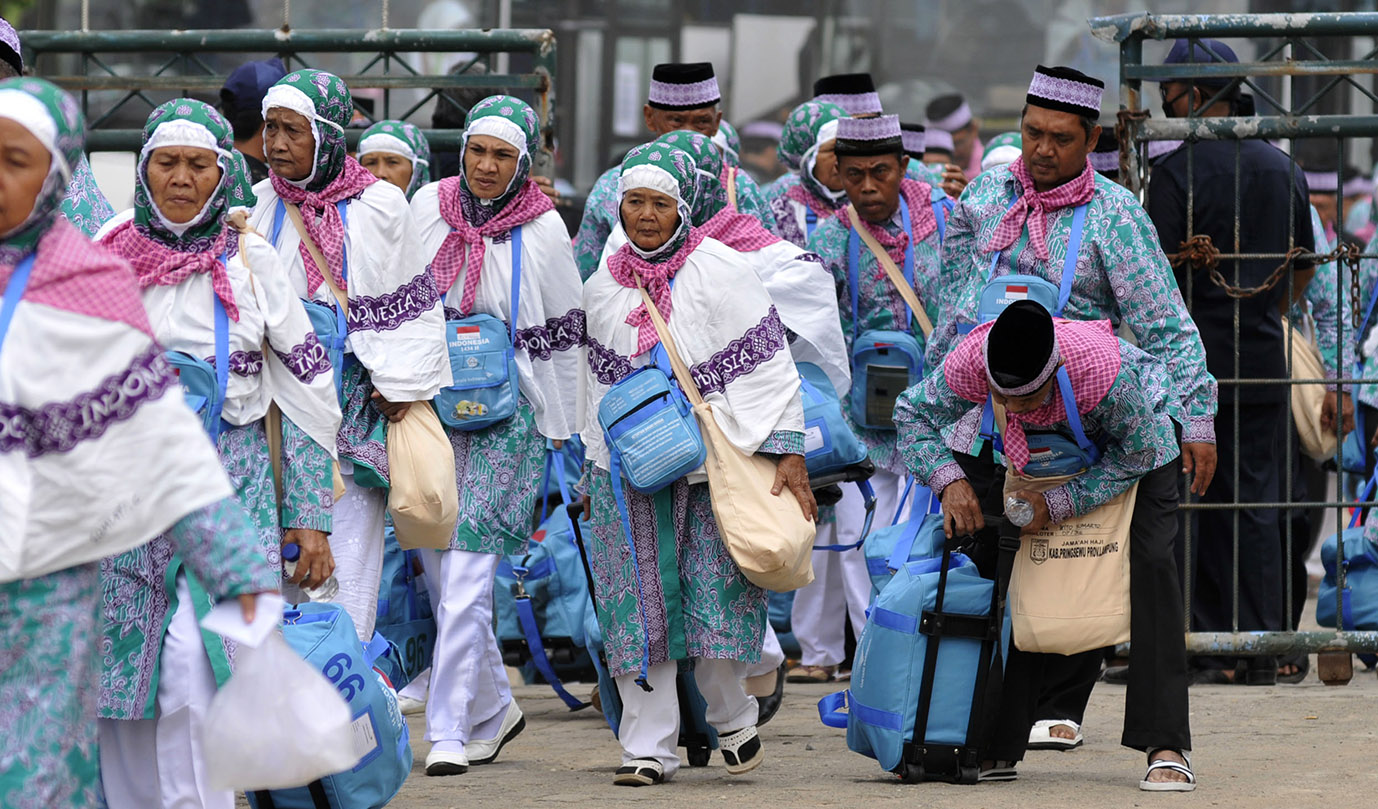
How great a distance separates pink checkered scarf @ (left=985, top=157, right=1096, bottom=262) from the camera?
6.29 m

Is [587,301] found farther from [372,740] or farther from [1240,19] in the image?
[1240,19]

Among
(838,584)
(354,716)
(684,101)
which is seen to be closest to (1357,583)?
(838,584)

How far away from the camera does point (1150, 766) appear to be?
19.7 feet

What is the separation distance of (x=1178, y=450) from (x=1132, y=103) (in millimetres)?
2295

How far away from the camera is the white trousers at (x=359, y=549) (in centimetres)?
645

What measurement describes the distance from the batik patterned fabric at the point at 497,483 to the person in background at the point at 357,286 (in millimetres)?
338

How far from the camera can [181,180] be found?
5215 millimetres

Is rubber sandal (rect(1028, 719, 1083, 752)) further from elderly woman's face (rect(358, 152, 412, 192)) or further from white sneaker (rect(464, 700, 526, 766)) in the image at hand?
elderly woman's face (rect(358, 152, 412, 192))

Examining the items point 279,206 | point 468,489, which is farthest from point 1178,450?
point 279,206

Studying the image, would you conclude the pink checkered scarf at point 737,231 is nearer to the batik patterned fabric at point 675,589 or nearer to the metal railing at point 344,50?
the batik patterned fabric at point 675,589

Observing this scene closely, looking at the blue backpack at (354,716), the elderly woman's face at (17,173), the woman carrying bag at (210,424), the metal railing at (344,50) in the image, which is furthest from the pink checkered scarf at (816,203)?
the elderly woman's face at (17,173)

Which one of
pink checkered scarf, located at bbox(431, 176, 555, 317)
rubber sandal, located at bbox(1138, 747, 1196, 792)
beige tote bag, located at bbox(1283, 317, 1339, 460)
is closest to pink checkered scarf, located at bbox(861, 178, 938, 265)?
beige tote bag, located at bbox(1283, 317, 1339, 460)

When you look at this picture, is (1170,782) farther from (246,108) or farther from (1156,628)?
(246,108)

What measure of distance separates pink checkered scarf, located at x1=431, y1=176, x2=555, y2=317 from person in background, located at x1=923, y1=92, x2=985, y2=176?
5943 mm
